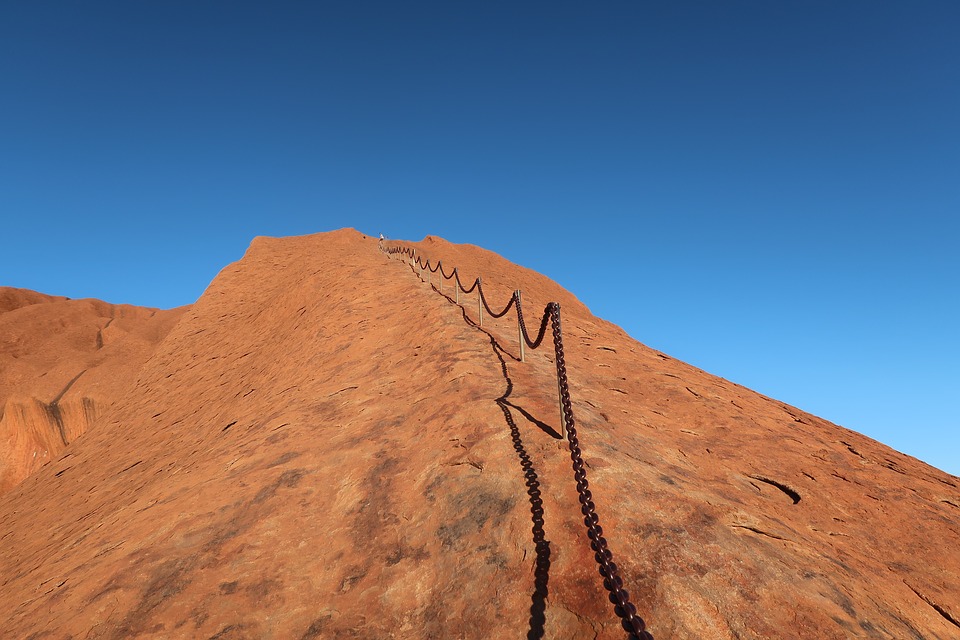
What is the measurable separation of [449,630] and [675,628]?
134cm

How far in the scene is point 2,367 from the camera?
2862cm

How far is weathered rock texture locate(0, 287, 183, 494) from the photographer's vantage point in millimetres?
23906

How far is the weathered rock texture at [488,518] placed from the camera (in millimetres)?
3244

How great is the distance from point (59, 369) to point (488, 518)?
32.0 meters

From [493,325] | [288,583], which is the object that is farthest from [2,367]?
[288,583]

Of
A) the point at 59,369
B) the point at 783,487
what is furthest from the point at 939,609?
the point at 59,369

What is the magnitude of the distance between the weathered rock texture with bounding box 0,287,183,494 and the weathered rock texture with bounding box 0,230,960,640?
14.1 m

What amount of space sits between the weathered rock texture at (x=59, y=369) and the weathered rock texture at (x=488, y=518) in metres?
14.1

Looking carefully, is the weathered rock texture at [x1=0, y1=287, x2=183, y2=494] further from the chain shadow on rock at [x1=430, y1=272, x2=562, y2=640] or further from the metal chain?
the metal chain

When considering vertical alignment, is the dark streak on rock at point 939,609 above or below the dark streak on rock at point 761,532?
below

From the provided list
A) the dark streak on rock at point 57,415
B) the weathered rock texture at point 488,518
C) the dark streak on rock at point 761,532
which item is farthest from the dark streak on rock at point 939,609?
the dark streak on rock at point 57,415

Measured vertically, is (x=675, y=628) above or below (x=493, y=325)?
below

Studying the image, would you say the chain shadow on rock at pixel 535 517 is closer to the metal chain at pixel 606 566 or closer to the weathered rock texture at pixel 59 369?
the metal chain at pixel 606 566

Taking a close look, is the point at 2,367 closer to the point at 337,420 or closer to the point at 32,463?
the point at 32,463
